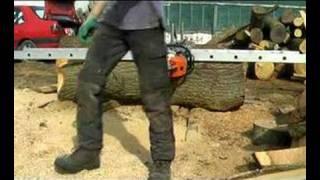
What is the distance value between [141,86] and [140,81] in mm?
32

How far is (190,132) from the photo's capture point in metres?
6.45

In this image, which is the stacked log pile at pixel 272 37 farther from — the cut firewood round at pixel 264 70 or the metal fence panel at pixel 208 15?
the metal fence panel at pixel 208 15

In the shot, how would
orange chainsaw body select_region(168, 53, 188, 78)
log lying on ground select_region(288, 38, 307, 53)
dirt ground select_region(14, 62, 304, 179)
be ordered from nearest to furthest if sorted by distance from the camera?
dirt ground select_region(14, 62, 304, 179), orange chainsaw body select_region(168, 53, 188, 78), log lying on ground select_region(288, 38, 307, 53)

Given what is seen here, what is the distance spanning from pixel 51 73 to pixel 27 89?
7.62 feet

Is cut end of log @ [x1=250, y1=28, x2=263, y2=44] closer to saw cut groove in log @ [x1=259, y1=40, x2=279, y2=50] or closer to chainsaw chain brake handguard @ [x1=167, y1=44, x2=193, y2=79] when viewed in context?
saw cut groove in log @ [x1=259, y1=40, x2=279, y2=50]

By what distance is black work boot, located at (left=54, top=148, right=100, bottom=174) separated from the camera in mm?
4426

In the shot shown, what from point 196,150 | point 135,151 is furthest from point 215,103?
point 135,151

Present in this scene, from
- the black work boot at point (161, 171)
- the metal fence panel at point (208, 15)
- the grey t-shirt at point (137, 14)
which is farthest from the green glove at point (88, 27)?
the metal fence panel at point (208, 15)

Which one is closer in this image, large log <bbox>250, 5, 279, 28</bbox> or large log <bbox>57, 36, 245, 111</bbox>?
large log <bbox>57, 36, 245, 111</bbox>

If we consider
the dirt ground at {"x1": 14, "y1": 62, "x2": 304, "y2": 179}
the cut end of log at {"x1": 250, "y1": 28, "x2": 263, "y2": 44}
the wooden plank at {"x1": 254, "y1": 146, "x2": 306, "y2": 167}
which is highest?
the cut end of log at {"x1": 250, "y1": 28, "x2": 263, "y2": 44}

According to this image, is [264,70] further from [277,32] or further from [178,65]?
[178,65]

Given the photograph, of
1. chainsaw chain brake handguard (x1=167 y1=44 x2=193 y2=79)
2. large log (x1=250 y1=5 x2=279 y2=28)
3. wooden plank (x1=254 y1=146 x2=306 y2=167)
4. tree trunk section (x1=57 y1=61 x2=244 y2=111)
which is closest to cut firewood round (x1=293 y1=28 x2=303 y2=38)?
large log (x1=250 y1=5 x2=279 y2=28)

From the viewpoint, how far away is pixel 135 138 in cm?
596

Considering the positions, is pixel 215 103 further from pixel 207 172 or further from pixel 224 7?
pixel 224 7
